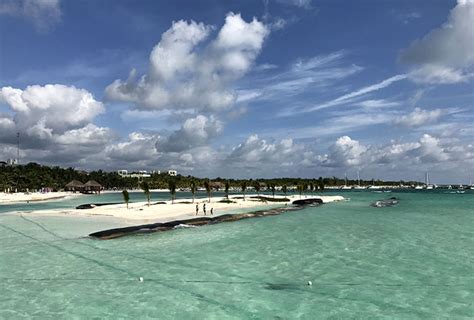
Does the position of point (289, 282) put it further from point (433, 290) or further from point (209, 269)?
point (433, 290)

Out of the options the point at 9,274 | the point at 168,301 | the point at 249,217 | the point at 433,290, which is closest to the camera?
the point at 168,301

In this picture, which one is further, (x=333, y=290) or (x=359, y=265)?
(x=359, y=265)

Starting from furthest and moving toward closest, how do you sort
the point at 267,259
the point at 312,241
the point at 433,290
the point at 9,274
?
1. the point at 312,241
2. the point at 267,259
3. the point at 9,274
4. the point at 433,290

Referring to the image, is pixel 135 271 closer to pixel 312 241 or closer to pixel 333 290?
pixel 333 290

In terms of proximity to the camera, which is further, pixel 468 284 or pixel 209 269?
pixel 209 269

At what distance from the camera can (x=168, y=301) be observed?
23359mm

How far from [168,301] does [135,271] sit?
8641 mm

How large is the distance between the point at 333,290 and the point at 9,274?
2504 centimetres

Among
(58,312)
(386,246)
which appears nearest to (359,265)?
(386,246)

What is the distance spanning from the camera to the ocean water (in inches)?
858

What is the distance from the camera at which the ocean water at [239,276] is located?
21.8m

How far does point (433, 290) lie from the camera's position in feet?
82.4

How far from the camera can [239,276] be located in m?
29.0

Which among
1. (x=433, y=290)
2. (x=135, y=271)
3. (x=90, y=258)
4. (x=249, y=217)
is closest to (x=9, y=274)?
(x=90, y=258)
